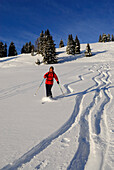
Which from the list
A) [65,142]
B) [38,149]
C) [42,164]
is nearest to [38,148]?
[38,149]

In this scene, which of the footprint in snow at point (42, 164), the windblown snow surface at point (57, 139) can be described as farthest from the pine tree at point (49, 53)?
the footprint in snow at point (42, 164)

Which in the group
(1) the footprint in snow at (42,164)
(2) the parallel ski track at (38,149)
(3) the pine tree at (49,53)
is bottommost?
(1) the footprint in snow at (42,164)

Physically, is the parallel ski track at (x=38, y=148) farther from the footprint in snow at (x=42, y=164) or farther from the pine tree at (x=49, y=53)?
the pine tree at (x=49, y=53)

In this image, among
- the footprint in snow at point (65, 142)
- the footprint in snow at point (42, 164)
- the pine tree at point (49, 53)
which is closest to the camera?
the footprint in snow at point (42, 164)

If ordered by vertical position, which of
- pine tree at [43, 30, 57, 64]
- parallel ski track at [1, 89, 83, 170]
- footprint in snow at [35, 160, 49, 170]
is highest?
pine tree at [43, 30, 57, 64]

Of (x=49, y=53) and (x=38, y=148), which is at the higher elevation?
(x=49, y=53)

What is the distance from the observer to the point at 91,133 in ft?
9.32

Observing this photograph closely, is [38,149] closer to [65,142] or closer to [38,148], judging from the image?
[38,148]

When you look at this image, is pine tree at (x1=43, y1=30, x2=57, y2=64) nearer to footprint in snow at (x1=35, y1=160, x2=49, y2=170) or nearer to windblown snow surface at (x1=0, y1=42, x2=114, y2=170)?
windblown snow surface at (x1=0, y1=42, x2=114, y2=170)

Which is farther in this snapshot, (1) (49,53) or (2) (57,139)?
(1) (49,53)

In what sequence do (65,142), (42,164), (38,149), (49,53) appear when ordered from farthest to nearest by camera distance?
1. (49,53)
2. (65,142)
3. (38,149)
4. (42,164)

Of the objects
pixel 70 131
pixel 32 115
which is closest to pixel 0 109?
pixel 32 115

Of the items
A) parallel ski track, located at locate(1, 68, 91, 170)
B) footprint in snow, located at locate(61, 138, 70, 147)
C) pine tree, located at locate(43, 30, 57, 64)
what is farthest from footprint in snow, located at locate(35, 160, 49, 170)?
pine tree, located at locate(43, 30, 57, 64)

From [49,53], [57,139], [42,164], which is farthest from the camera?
[49,53]
